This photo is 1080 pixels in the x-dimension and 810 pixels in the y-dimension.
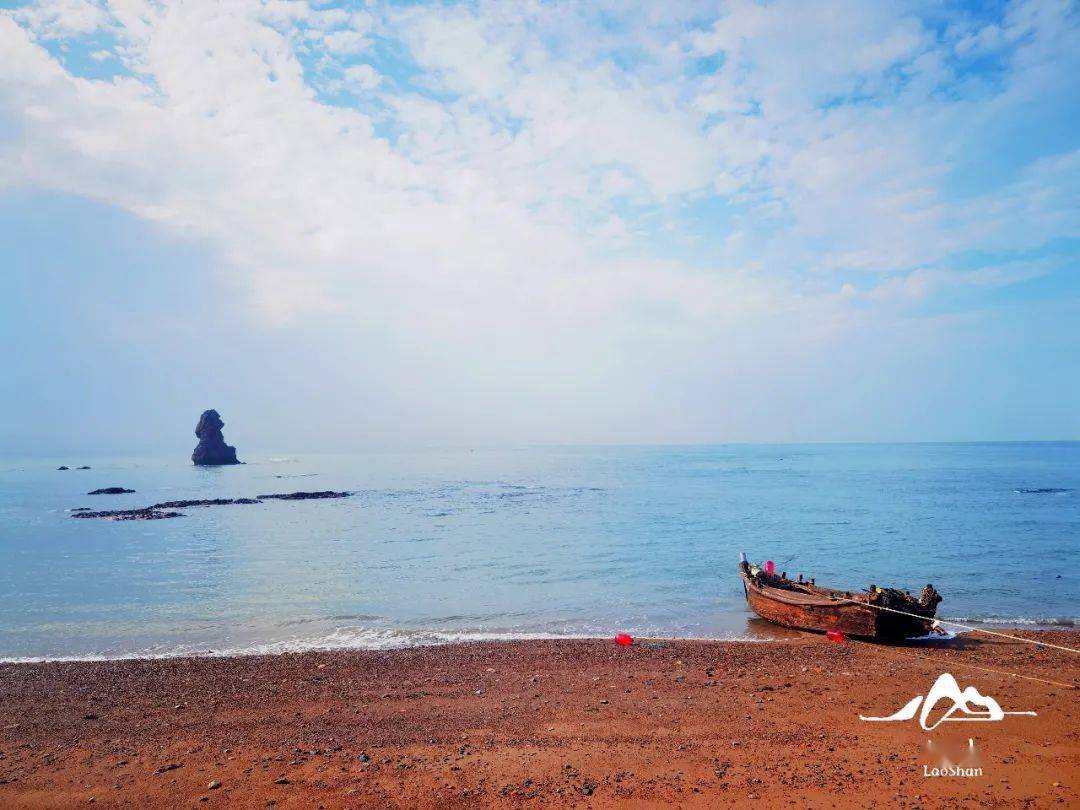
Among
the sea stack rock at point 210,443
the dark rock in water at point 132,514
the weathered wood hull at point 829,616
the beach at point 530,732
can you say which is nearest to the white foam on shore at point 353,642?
the beach at point 530,732

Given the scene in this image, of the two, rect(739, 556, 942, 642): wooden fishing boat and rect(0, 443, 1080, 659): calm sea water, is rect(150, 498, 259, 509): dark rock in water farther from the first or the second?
rect(739, 556, 942, 642): wooden fishing boat

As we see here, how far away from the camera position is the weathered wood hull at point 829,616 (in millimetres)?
16078

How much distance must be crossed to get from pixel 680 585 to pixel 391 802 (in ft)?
59.3

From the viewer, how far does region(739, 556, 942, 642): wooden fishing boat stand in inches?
632

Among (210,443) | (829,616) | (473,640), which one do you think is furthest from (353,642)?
(210,443)

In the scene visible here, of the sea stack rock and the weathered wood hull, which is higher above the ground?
the sea stack rock

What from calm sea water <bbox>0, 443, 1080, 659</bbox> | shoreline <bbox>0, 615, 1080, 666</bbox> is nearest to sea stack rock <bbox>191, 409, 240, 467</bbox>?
calm sea water <bbox>0, 443, 1080, 659</bbox>

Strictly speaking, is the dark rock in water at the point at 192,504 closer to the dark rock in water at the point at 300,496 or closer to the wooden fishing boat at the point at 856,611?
the dark rock in water at the point at 300,496

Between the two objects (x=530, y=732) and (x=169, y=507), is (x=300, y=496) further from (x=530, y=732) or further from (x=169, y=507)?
(x=530, y=732)

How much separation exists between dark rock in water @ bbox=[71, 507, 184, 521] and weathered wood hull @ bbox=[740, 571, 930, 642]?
48.0 m

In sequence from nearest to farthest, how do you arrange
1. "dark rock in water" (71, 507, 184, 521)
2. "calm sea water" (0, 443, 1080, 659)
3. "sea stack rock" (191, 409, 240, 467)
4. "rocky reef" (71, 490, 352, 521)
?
1. "calm sea water" (0, 443, 1080, 659)
2. "dark rock in water" (71, 507, 184, 521)
3. "rocky reef" (71, 490, 352, 521)
4. "sea stack rock" (191, 409, 240, 467)

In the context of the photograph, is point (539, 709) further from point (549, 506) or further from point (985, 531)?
point (549, 506)

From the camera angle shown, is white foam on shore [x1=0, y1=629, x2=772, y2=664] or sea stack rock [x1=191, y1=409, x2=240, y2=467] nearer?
white foam on shore [x1=0, y1=629, x2=772, y2=664]

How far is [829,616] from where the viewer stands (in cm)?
1691
